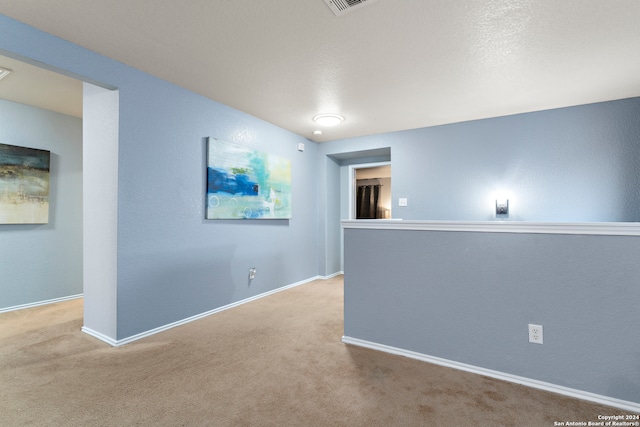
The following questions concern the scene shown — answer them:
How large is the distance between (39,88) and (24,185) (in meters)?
1.20

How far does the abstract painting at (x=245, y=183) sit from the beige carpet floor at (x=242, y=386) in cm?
141

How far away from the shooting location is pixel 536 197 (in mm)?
3773

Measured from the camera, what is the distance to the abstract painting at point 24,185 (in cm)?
335

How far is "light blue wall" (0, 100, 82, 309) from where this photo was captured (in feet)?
11.2

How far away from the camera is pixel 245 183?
3734 mm

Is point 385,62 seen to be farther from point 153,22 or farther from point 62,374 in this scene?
point 62,374

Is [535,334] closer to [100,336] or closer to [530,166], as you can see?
[530,166]

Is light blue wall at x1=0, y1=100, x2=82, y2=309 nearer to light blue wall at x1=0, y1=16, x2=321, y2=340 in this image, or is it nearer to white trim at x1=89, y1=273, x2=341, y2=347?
white trim at x1=89, y1=273, x2=341, y2=347

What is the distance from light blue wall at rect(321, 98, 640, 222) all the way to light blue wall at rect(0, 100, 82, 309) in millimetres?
4429

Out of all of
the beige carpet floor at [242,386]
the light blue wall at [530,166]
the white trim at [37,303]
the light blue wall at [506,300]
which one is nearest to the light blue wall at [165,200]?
the beige carpet floor at [242,386]

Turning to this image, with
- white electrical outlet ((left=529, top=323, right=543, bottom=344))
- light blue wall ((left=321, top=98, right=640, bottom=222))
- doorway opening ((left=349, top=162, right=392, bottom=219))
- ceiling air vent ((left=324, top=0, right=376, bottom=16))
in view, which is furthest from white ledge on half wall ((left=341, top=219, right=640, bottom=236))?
doorway opening ((left=349, top=162, right=392, bottom=219))

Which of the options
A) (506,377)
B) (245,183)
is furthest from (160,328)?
(506,377)

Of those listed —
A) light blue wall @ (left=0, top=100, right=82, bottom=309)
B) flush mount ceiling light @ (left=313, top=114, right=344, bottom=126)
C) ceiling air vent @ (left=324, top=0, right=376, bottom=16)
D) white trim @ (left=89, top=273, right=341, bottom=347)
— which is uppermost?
ceiling air vent @ (left=324, top=0, right=376, bottom=16)

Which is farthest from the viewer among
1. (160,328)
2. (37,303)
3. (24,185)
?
(37,303)
